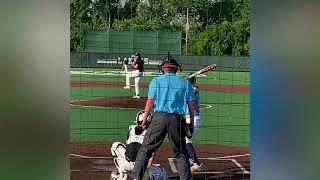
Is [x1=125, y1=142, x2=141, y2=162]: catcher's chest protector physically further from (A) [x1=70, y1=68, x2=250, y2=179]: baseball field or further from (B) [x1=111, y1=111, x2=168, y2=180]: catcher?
(A) [x1=70, y1=68, x2=250, y2=179]: baseball field

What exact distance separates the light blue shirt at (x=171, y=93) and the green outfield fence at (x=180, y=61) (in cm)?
58

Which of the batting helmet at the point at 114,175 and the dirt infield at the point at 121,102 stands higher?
the dirt infield at the point at 121,102

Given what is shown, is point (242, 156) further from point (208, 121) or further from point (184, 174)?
point (208, 121)

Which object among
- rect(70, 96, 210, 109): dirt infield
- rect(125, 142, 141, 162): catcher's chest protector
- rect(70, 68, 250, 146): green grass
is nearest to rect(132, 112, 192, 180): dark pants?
rect(125, 142, 141, 162): catcher's chest protector

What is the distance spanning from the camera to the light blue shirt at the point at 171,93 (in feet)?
11.6

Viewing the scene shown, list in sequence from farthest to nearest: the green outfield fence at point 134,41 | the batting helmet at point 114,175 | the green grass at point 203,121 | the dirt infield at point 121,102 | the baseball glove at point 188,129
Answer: the dirt infield at point 121,102 → the green grass at point 203,121 → the green outfield fence at point 134,41 → the batting helmet at point 114,175 → the baseball glove at point 188,129

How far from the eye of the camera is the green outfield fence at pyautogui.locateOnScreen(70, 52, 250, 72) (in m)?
4.34

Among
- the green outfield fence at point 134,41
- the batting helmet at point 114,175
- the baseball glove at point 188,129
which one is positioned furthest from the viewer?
the green outfield fence at point 134,41

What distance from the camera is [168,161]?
4.53m

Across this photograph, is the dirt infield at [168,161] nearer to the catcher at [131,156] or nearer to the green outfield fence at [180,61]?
the catcher at [131,156]

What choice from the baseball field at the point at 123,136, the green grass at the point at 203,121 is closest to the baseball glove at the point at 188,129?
the baseball field at the point at 123,136

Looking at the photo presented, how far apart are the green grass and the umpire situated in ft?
2.06

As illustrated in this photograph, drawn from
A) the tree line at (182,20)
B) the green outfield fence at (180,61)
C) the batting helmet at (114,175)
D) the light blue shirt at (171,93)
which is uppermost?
the tree line at (182,20)

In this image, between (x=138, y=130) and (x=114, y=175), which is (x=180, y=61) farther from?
(x=114, y=175)
